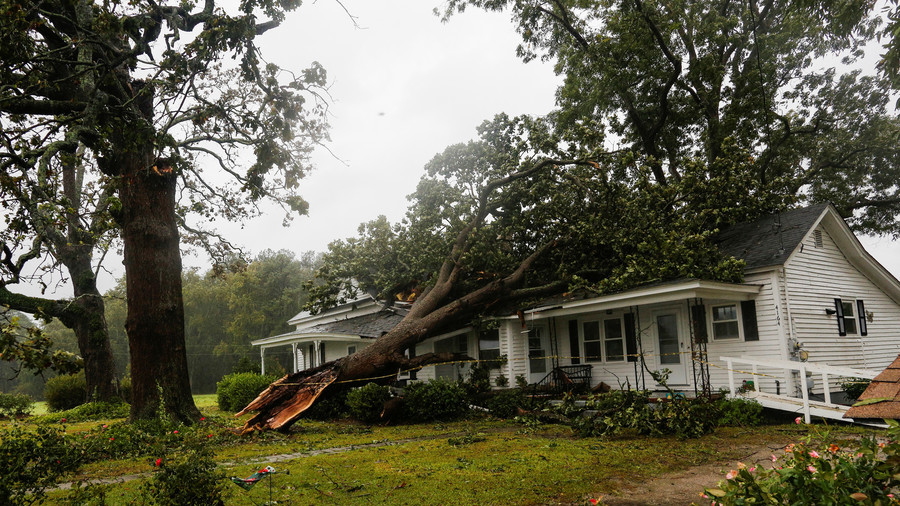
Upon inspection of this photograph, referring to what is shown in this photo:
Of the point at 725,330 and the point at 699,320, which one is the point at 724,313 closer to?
the point at 725,330

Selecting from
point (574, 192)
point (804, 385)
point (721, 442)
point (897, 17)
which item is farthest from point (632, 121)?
point (897, 17)

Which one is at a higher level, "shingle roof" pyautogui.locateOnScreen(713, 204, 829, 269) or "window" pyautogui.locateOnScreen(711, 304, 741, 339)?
"shingle roof" pyautogui.locateOnScreen(713, 204, 829, 269)

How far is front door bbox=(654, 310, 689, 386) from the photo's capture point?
14.4 meters

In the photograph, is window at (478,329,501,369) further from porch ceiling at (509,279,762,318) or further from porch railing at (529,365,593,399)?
porch ceiling at (509,279,762,318)

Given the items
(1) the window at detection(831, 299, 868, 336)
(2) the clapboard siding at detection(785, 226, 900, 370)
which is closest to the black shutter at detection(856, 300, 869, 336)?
(1) the window at detection(831, 299, 868, 336)

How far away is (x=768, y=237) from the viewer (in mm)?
15094

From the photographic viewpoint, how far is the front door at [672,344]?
14430 millimetres

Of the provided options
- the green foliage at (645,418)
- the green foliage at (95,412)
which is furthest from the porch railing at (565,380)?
the green foliage at (95,412)

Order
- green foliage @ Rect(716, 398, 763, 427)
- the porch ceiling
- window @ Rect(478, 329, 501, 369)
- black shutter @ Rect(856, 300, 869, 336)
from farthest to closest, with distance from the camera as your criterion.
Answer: window @ Rect(478, 329, 501, 369) → black shutter @ Rect(856, 300, 869, 336) → the porch ceiling → green foliage @ Rect(716, 398, 763, 427)

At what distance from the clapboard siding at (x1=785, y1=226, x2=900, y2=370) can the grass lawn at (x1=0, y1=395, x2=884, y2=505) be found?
12.4 feet

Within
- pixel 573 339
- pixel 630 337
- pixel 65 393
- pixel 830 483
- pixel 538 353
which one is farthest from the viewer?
pixel 65 393

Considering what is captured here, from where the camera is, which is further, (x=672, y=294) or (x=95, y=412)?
(x=95, y=412)

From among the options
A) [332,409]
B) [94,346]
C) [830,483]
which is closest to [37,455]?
[830,483]

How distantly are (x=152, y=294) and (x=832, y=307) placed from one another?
17.5 metres
